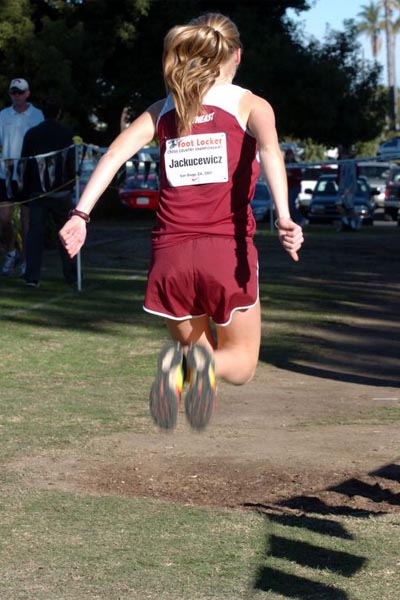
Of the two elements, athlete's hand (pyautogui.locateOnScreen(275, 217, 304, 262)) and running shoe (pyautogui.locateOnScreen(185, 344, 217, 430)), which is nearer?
athlete's hand (pyautogui.locateOnScreen(275, 217, 304, 262))

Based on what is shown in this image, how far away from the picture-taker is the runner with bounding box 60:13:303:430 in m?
4.80

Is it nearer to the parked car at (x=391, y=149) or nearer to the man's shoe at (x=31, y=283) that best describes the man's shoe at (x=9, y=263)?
Answer: the man's shoe at (x=31, y=283)

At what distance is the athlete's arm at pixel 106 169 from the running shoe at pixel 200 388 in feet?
2.18

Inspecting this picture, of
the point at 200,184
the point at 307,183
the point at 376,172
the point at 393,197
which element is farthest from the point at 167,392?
the point at 376,172

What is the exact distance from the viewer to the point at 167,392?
4848 mm

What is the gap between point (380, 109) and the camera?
142ft

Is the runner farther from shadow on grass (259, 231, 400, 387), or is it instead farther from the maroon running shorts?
shadow on grass (259, 231, 400, 387)

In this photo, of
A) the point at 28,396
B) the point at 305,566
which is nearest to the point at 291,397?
the point at 28,396

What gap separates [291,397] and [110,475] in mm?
2885

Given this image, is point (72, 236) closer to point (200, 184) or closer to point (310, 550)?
point (200, 184)

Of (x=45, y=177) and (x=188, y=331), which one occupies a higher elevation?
(x=45, y=177)

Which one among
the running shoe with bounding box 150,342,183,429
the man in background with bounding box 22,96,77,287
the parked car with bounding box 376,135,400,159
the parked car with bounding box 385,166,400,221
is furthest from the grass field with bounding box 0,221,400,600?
the parked car with bounding box 385,166,400,221

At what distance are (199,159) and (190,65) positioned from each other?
383 millimetres

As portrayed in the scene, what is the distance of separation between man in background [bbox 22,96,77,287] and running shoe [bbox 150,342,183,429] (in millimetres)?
9514
